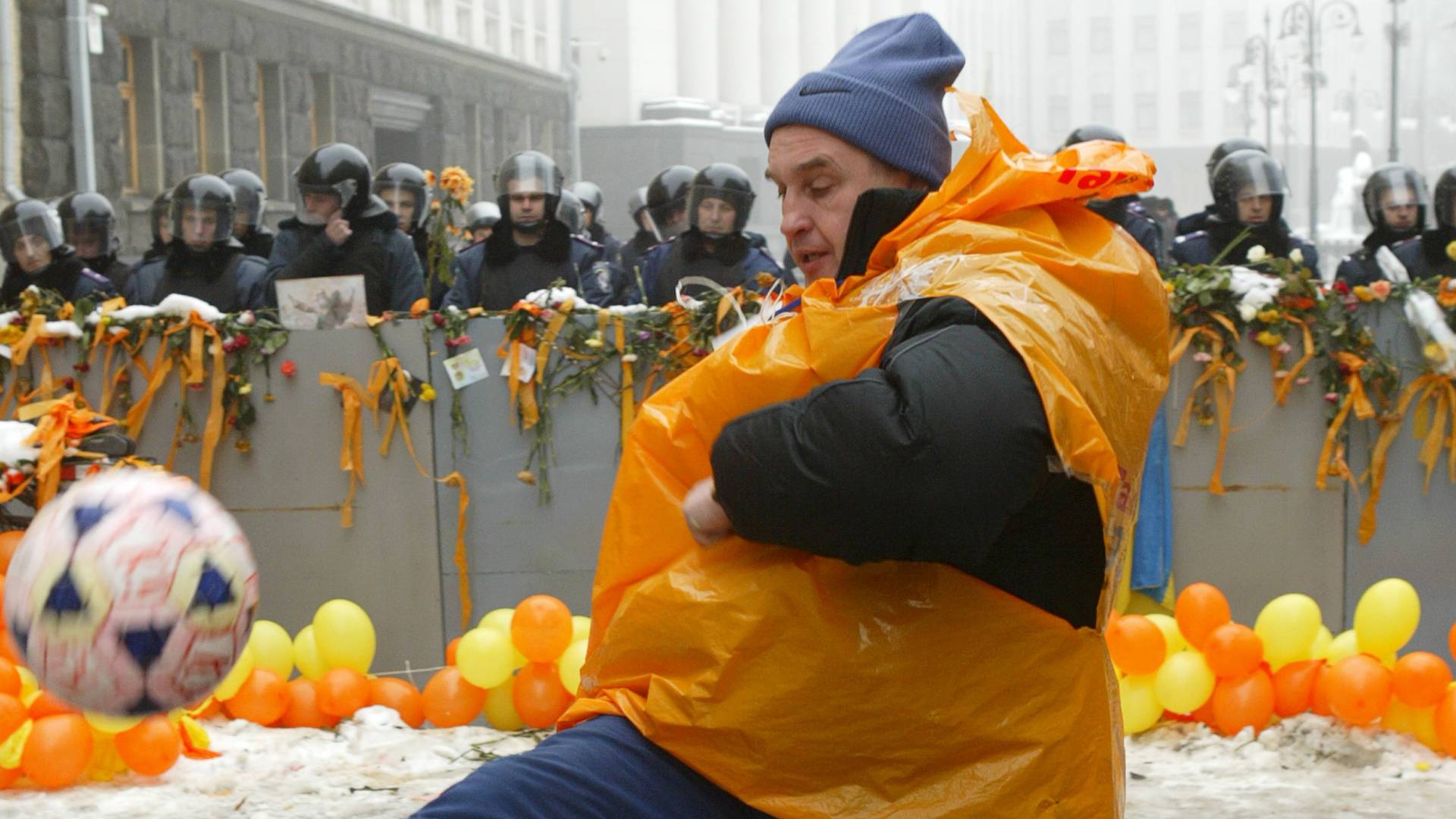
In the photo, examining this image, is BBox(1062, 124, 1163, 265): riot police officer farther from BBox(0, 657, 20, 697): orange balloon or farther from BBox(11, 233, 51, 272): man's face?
BBox(11, 233, 51, 272): man's face

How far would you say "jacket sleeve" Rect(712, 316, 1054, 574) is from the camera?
173 centimetres

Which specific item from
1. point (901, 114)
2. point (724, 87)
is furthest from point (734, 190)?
point (724, 87)

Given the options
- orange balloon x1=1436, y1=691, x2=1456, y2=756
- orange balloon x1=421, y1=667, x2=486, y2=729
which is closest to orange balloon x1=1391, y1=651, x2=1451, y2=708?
orange balloon x1=1436, y1=691, x2=1456, y2=756

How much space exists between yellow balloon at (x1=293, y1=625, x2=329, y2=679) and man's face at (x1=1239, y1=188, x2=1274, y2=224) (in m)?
5.40

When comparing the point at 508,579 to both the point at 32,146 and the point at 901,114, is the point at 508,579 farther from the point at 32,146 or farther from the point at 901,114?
the point at 32,146

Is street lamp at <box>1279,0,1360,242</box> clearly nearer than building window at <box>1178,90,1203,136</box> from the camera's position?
Yes

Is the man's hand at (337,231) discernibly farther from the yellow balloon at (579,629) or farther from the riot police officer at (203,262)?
the yellow balloon at (579,629)

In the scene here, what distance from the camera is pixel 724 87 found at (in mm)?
42750

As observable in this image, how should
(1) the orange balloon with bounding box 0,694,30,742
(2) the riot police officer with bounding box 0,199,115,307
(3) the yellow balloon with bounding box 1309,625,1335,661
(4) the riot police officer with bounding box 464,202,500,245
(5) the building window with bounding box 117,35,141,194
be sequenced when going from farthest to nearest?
(5) the building window with bounding box 117,35,141,194
(4) the riot police officer with bounding box 464,202,500,245
(2) the riot police officer with bounding box 0,199,115,307
(3) the yellow balloon with bounding box 1309,625,1335,661
(1) the orange balloon with bounding box 0,694,30,742

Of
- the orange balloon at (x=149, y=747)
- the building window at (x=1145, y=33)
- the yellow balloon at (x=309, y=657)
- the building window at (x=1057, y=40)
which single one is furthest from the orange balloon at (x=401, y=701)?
the building window at (x=1145, y=33)

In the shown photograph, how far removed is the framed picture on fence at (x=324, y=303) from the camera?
21.4ft

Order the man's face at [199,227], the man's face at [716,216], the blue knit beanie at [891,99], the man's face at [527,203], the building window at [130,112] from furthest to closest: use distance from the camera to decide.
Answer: the building window at [130,112] < the man's face at [199,227] < the man's face at [527,203] < the man's face at [716,216] < the blue knit beanie at [891,99]

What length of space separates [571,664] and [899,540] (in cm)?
375

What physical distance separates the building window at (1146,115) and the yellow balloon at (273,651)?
7228 centimetres
